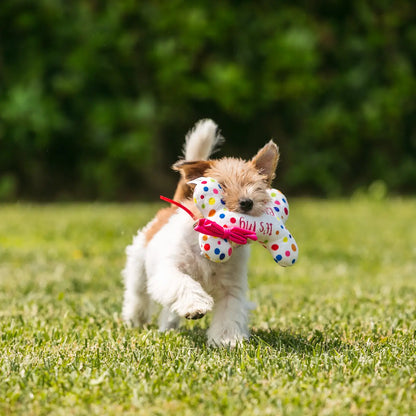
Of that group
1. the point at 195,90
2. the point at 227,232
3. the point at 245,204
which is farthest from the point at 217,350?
the point at 195,90

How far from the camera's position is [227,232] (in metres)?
3.38

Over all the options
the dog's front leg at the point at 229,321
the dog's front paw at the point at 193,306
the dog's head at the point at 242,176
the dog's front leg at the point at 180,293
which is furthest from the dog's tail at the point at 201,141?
the dog's front paw at the point at 193,306

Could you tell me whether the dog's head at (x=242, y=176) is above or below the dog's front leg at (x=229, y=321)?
above

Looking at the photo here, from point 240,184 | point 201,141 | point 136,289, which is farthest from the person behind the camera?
point 136,289

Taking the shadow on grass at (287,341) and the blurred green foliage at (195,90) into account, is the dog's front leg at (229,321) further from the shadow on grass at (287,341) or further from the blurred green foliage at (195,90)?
the blurred green foliage at (195,90)

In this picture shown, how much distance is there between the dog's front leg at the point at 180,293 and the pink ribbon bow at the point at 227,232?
0.31m

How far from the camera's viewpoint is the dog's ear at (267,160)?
3709 millimetres

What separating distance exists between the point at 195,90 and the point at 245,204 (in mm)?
12746

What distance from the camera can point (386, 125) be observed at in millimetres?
17109

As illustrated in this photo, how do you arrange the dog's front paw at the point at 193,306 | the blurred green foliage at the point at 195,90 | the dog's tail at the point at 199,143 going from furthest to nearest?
the blurred green foliage at the point at 195,90, the dog's tail at the point at 199,143, the dog's front paw at the point at 193,306

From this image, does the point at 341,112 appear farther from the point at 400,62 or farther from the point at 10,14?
the point at 10,14

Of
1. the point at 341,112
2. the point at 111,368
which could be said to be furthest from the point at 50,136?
the point at 111,368

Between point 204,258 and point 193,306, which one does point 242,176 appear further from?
point 193,306

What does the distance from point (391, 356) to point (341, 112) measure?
555 inches
